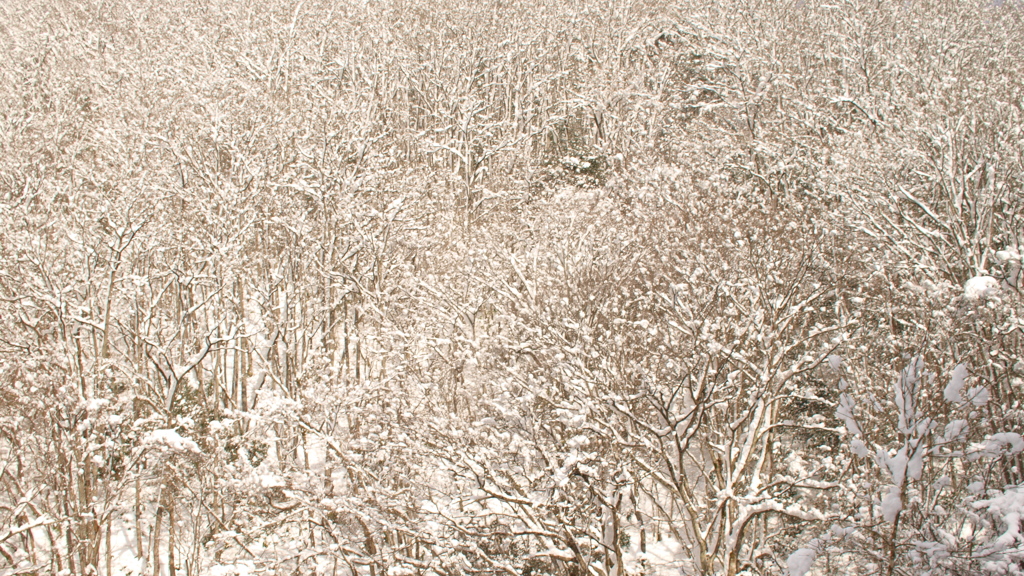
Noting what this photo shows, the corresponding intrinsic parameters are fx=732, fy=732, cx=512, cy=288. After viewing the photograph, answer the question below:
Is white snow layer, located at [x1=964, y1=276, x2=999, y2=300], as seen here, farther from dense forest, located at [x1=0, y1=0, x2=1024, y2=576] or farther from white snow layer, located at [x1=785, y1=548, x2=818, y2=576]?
white snow layer, located at [x1=785, y1=548, x2=818, y2=576]

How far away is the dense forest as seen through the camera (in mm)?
10102

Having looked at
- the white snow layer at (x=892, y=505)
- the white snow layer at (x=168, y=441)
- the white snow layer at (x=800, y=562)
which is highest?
the white snow layer at (x=168, y=441)

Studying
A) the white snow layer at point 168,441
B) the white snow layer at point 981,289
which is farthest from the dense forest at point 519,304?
the white snow layer at point 168,441

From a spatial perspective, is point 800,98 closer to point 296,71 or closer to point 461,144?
point 461,144

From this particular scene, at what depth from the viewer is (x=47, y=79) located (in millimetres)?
25547

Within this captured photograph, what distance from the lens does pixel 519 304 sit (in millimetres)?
13742

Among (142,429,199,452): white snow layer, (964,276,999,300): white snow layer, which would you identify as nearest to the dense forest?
(964,276,999,300): white snow layer

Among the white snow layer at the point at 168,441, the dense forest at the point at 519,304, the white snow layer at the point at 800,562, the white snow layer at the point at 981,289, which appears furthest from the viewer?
the white snow layer at the point at 168,441

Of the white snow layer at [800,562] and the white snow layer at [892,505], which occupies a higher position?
the white snow layer at [892,505]

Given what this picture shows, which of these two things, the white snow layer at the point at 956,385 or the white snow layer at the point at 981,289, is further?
the white snow layer at the point at 981,289

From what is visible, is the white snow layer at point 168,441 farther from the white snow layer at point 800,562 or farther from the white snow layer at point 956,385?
the white snow layer at point 956,385

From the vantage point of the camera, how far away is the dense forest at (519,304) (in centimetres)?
1010

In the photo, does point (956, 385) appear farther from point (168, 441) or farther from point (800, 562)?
point (168, 441)

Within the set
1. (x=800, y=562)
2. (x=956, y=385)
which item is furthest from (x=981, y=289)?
(x=800, y=562)
